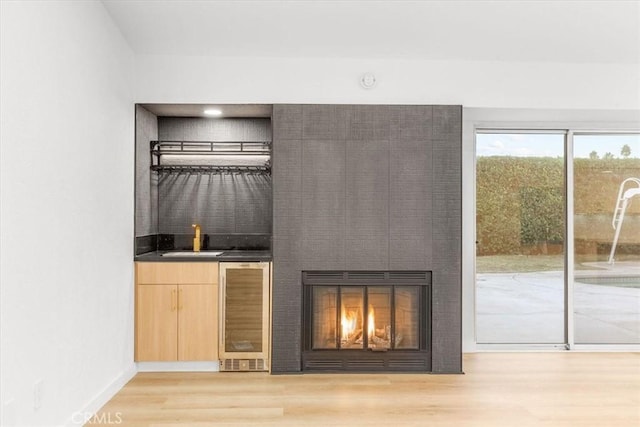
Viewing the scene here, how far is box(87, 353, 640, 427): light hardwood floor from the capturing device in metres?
3.35

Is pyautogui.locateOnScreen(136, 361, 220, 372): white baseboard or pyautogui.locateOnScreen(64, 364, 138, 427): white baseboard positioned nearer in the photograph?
pyautogui.locateOnScreen(64, 364, 138, 427): white baseboard

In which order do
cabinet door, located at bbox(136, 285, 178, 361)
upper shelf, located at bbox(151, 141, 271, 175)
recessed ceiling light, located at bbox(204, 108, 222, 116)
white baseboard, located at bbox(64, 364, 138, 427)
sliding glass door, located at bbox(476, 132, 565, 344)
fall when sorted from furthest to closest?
sliding glass door, located at bbox(476, 132, 565, 344)
upper shelf, located at bbox(151, 141, 271, 175)
recessed ceiling light, located at bbox(204, 108, 222, 116)
cabinet door, located at bbox(136, 285, 178, 361)
white baseboard, located at bbox(64, 364, 138, 427)

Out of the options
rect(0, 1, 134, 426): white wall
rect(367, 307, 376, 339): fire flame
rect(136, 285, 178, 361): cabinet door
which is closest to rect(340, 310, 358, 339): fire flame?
rect(367, 307, 376, 339): fire flame

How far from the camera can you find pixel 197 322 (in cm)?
438

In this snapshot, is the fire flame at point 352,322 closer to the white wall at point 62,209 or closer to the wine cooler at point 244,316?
the wine cooler at point 244,316

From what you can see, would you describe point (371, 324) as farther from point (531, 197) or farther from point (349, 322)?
point (531, 197)

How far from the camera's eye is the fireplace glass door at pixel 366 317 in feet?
14.5

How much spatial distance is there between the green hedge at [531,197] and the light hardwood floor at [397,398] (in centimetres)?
123

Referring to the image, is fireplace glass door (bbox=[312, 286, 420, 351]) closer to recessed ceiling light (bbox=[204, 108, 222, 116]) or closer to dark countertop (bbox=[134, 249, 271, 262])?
dark countertop (bbox=[134, 249, 271, 262])

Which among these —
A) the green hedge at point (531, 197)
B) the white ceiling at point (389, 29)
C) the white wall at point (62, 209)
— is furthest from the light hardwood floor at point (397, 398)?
the white ceiling at point (389, 29)

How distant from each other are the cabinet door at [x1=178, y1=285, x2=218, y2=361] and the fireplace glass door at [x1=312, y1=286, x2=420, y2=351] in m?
0.84

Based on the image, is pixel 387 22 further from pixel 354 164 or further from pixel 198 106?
pixel 198 106

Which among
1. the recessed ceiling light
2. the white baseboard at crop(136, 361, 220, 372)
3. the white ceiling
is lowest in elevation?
the white baseboard at crop(136, 361, 220, 372)

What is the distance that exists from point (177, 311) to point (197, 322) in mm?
188
